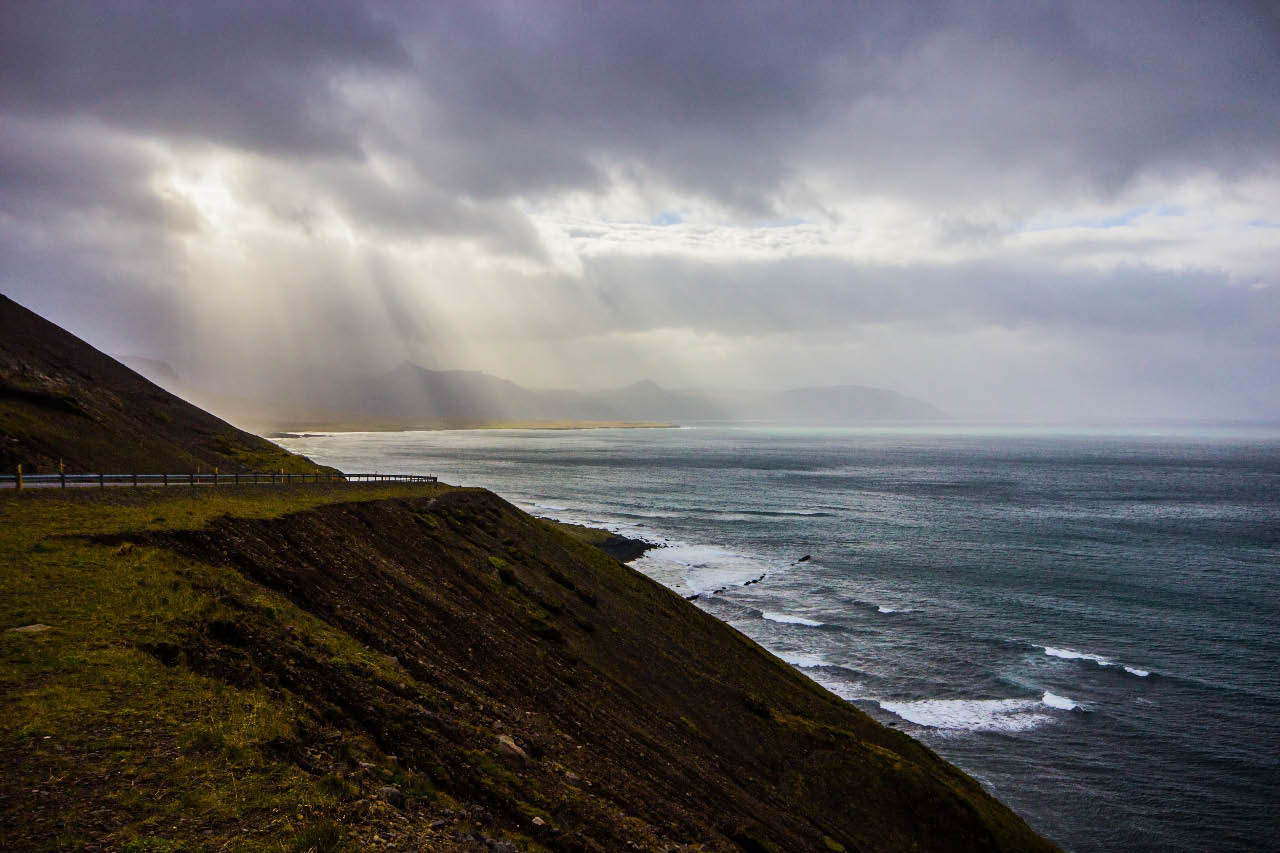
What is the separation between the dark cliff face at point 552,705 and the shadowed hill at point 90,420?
114 feet

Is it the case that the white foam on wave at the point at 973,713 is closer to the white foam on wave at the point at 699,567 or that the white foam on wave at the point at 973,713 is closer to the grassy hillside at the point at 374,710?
the grassy hillside at the point at 374,710

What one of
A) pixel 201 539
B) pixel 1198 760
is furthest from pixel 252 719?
pixel 1198 760

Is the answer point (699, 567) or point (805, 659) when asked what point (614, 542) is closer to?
point (699, 567)

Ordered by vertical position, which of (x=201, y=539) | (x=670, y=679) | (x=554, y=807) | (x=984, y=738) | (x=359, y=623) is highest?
(x=201, y=539)

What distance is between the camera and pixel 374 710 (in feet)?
53.2

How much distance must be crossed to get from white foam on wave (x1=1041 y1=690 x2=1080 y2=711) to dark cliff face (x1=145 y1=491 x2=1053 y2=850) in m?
16.4

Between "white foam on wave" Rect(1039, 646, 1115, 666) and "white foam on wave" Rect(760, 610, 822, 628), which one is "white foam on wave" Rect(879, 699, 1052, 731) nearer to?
"white foam on wave" Rect(1039, 646, 1115, 666)

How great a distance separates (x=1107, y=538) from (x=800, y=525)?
1750 inches

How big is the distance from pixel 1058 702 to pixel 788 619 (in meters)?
23.0

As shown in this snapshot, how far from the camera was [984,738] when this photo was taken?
4297cm

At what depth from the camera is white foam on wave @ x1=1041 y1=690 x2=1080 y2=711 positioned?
46.5 meters

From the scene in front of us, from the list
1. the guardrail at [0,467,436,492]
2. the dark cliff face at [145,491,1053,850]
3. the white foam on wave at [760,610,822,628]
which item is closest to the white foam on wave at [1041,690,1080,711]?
the dark cliff face at [145,491,1053,850]

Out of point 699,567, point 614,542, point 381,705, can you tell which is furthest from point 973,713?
point 614,542

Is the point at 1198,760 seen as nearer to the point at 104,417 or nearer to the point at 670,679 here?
the point at 670,679
